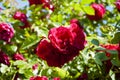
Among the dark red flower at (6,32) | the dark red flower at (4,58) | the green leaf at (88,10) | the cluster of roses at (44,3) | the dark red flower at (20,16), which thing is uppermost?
the cluster of roses at (44,3)

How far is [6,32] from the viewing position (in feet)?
7.85

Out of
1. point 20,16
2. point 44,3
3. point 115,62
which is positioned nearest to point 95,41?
point 115,62

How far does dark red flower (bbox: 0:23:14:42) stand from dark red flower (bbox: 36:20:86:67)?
0.81m

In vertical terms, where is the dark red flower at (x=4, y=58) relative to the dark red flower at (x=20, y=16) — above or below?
below

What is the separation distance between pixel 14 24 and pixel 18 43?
0.48 feet

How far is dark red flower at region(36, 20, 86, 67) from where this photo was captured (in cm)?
156

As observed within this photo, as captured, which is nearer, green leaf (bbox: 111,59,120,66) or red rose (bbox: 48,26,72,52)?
red rose (bbox: 48,26,72,52)

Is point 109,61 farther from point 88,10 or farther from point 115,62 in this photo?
point 88,10

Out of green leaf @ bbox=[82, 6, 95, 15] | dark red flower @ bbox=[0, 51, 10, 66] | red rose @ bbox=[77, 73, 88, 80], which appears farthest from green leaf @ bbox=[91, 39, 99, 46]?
dark red flower @ bbox=[0, 51, 10, 66]

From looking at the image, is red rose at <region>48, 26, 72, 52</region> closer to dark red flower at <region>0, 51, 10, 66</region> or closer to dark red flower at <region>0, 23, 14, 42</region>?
dark red flower at <region>0, 23, 14, 42</region>

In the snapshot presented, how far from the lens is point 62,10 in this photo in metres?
3.77

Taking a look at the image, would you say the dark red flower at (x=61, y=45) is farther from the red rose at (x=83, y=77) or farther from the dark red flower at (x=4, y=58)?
the dark red flower at (x=4, y=58)

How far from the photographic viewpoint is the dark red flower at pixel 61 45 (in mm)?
1564

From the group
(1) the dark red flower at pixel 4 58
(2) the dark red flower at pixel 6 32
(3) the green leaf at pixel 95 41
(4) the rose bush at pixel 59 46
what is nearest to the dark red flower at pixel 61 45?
(4) the rose bush at pixel 59 46
